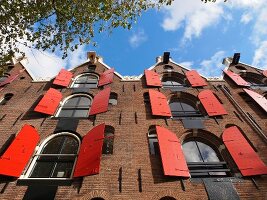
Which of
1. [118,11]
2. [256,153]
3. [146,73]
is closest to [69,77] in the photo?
[146,73]

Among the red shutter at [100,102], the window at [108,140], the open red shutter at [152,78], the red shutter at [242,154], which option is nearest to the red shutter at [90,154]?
the window at [108,140]

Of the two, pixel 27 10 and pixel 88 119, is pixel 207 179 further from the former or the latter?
pixel 27 10

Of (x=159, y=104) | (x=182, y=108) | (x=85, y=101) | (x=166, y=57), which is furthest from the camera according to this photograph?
(x=166, y=57)

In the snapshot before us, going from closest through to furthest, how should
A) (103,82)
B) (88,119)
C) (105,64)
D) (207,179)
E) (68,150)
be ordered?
1. (207,179)
2. (68,150)
3. (88,119)
4. (103,82)
5. (105,64)

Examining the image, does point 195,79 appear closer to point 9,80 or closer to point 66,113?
point 66,113

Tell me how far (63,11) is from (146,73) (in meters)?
6.06

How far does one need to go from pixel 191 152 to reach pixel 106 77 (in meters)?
7.04

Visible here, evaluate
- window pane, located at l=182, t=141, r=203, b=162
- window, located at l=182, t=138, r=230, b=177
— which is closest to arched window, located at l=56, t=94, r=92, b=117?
window pane, located at l=182, t=141, r=203, b=162

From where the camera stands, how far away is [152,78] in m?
14.2

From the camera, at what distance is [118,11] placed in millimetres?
10664

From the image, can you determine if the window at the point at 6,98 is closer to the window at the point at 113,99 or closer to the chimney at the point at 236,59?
the window at the point at 113,99

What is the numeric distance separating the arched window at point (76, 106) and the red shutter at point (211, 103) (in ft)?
18.5

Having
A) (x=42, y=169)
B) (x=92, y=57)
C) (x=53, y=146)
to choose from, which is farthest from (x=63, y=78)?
(x=42, y=169)

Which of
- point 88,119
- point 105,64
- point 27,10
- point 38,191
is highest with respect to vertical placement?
point 105,64
